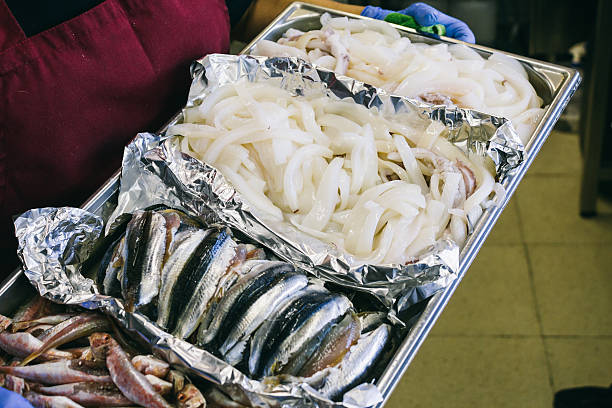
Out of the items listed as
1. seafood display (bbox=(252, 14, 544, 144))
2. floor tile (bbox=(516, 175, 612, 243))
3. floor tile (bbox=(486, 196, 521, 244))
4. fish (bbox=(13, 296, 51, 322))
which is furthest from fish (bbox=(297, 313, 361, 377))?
floor tile (bbox=(516, 175, 612, 243))

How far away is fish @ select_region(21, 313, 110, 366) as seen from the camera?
4.06ft

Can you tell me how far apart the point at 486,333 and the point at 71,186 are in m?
1.99

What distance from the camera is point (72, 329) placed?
4.17 ft

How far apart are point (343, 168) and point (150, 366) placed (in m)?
0.74

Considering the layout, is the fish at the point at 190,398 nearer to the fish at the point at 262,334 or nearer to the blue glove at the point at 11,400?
the fish at the point at 262,334

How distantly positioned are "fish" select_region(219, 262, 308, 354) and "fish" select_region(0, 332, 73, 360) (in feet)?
1.10

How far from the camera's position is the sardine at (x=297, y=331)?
1213mm

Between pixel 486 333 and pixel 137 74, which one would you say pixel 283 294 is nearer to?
pixel 137 74

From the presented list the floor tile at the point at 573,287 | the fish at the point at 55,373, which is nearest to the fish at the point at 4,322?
the fish at the point at 55,373

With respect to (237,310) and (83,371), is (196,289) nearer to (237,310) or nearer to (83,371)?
(237,310)

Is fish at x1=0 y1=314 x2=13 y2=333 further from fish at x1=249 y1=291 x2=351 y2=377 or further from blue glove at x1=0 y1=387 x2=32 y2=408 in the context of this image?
fish at x1=249 y1=291 x2=351 y2=377

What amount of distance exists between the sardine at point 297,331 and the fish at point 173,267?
9.6 inches

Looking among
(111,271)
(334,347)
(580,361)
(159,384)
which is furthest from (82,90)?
(580,361)

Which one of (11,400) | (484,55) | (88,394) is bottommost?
(484,55)
